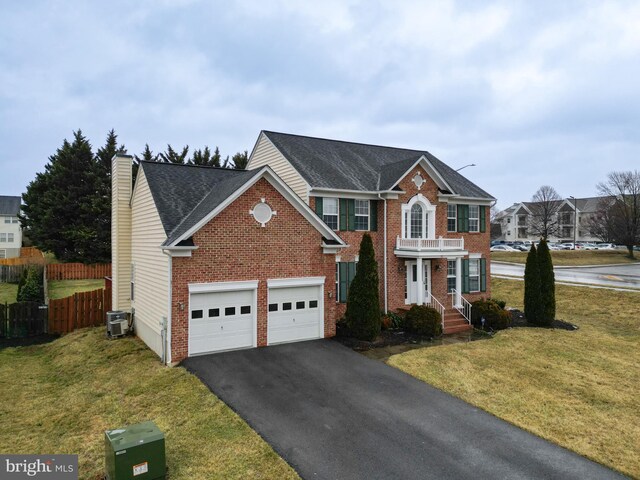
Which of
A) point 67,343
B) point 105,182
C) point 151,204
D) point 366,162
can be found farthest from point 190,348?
point 105,182

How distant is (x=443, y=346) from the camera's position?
15.8 m

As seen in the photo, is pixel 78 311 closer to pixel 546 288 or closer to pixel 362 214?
pixel 362 214

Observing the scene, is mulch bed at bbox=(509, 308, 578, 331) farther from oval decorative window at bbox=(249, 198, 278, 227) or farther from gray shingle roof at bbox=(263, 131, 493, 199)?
oval decorative window at bbox=(249, 198, 278, 227)

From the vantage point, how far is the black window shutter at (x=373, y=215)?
1997 cm

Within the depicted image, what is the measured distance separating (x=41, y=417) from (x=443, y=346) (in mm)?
13154

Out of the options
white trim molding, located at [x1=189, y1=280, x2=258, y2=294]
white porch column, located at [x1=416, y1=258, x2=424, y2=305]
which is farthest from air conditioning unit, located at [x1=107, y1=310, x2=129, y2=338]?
white porch column, located at [x1=416, y1=258, x2=424, y2=305]

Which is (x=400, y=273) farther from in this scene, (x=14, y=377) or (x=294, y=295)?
(x=14, y=377)

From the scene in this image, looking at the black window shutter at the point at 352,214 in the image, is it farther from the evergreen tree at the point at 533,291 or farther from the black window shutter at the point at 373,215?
the evergreen tree at the point at 533,291

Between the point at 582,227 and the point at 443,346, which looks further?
the point at 582,227

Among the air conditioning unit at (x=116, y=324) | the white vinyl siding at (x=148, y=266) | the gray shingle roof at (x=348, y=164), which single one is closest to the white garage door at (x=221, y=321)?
the white vinyl siding at (x=148, y=266)

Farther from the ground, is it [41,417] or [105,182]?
[105,182]

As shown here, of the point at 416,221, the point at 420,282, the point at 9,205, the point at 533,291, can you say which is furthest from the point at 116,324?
the point at 9,205

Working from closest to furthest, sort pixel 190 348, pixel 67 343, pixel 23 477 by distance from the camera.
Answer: pixel 23 477
pixel 190 348
pixel 67 343

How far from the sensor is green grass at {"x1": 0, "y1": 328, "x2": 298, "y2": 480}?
25.2ft
